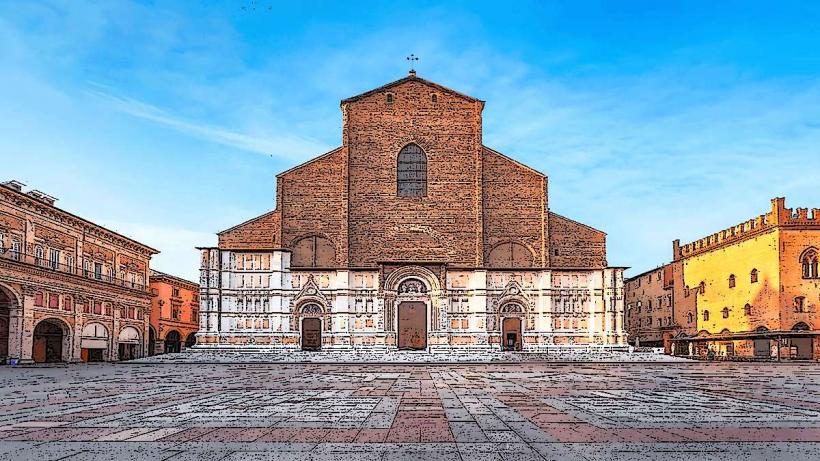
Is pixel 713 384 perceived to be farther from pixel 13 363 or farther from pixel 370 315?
pixel 13 363

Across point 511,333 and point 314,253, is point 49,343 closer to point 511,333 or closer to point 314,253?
point 314,253

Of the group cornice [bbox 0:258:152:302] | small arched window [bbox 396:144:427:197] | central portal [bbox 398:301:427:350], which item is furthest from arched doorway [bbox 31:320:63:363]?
small arched window [bbox 396:144:427:197]

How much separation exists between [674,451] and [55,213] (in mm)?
39602

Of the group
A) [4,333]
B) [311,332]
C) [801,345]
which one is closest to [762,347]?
[801,345]

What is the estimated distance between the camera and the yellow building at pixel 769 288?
1815 inches

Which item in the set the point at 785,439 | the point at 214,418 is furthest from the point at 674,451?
the point at 214,418

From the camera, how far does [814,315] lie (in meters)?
46.3

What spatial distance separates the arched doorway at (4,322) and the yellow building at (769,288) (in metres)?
41.8

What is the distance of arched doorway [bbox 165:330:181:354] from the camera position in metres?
64.3

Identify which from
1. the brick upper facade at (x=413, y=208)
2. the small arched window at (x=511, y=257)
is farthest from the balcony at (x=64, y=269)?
the small arched window at (x=511, y=257)

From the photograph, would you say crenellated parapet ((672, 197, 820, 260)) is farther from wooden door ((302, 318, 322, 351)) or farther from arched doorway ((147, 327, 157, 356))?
arched doorway ((147, 327, 157, 356))

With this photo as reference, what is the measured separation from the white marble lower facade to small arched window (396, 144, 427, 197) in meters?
5.05

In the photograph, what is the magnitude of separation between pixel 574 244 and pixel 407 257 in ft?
34.7

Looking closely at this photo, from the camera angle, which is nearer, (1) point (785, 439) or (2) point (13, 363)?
(1) point (785, 439)
